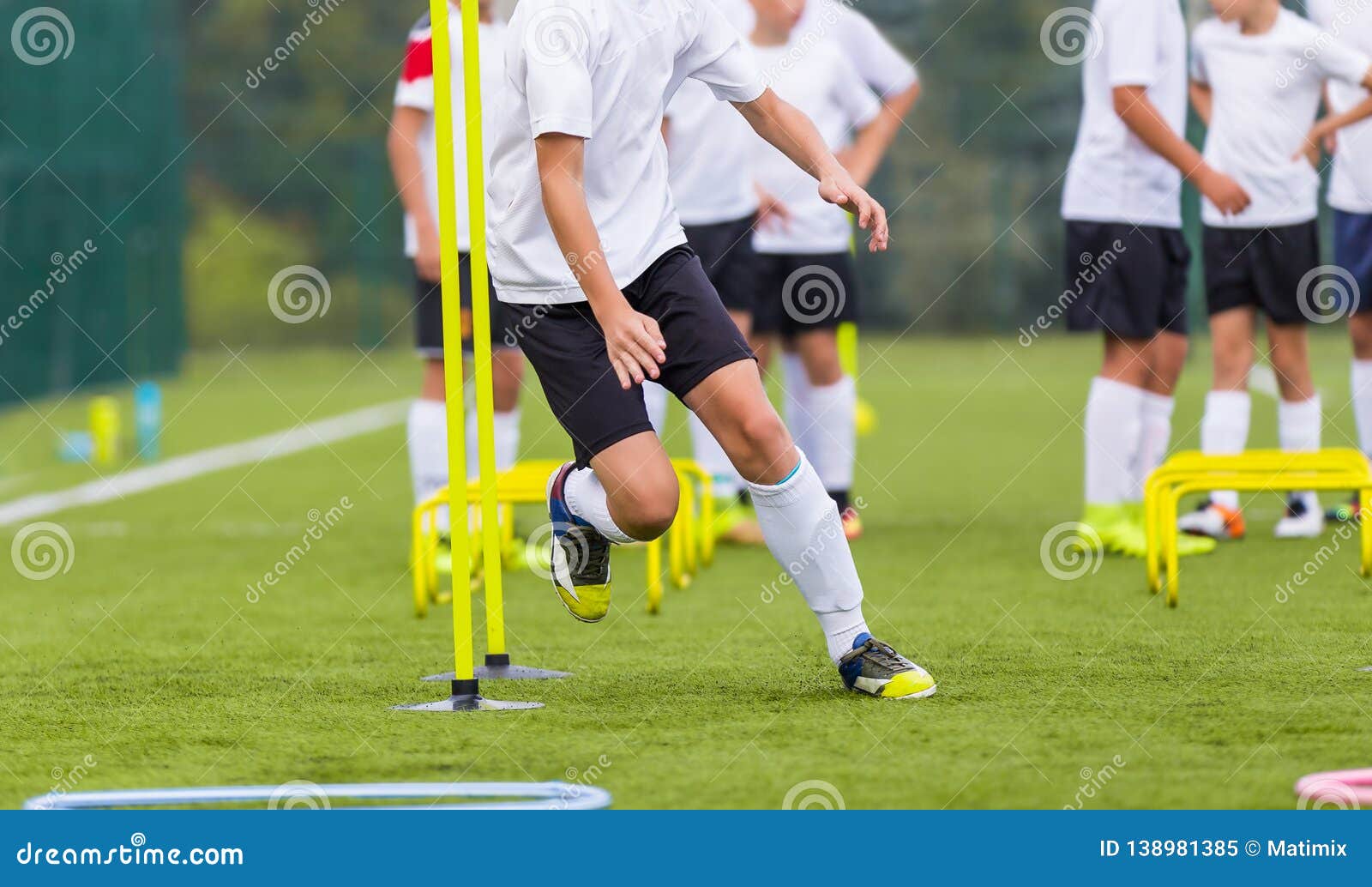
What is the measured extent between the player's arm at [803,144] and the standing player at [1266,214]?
9.68ft

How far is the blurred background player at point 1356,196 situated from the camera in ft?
23.8

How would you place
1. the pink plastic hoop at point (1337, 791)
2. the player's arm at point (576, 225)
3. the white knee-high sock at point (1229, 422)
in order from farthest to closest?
the white knee-high sock at point (1229, 422)
the player's arm at point (576, 225)
the pink plastic hoop at point (1337, 791)

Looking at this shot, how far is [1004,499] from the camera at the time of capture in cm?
885

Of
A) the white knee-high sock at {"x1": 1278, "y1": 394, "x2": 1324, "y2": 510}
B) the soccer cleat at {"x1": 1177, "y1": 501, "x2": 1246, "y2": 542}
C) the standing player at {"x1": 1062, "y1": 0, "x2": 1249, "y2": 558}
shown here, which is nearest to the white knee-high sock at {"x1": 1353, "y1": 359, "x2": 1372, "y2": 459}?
the white knee-high sock at {"x1": 1278, "y1": 394, "x2": 1324, "y2": 510}

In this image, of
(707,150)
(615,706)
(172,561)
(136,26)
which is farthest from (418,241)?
(136,26)

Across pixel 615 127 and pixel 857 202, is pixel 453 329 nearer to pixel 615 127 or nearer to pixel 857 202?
pixel 615 127

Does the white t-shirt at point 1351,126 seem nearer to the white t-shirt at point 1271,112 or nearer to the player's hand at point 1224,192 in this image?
the white t-shirt at point 1271,112

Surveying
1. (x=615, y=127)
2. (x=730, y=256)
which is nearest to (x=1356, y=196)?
(x=730, y=256)

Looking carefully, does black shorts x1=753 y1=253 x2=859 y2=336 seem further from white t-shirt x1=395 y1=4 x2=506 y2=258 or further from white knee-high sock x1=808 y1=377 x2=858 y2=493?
white t-shirt x1=395 y1=4 x2=506 y2=258

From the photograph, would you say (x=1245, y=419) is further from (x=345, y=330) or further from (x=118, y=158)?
(x=345, y=330)

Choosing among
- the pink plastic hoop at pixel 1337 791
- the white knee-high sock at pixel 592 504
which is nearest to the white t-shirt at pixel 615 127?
the white knee-high sock at pixel 592 504

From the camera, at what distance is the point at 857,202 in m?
4.23

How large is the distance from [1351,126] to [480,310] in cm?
458
